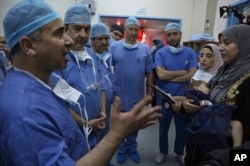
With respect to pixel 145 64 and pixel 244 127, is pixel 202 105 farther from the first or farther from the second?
pixel 145 64

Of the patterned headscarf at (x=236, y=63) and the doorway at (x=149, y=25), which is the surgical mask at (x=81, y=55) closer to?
the patterned headscarf at (x=236, y=63)

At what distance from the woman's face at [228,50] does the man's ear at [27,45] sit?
4.19 ft

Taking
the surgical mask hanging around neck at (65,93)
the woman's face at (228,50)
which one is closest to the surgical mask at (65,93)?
the surgical mask hanging around neck at (65,93)

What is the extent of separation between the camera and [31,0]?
0.89 m

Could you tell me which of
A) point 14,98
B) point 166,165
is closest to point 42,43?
point 14,98

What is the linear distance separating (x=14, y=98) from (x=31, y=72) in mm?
150

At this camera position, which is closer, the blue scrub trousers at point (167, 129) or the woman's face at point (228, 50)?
the woman's face at point (228, 50)

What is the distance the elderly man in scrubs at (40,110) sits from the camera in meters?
0.70

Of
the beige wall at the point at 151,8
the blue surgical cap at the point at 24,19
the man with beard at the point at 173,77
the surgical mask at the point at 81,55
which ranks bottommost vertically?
the man with beard at the point at 173,77

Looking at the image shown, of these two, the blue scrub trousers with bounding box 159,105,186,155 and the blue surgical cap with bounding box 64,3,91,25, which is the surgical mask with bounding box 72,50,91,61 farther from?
the blue scrub trousers with bounding box 159,105,186,155

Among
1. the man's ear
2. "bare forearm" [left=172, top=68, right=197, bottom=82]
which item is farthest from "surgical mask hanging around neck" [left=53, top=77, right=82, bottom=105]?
"bare forearm" [left=172, top=68, right=197, bottom=82]

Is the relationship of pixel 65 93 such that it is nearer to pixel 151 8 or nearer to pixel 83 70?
pixel 83 70

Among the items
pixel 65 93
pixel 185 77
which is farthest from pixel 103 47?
pixel 65 93

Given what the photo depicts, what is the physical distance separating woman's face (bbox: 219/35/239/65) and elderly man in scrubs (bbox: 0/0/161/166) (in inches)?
40.2
